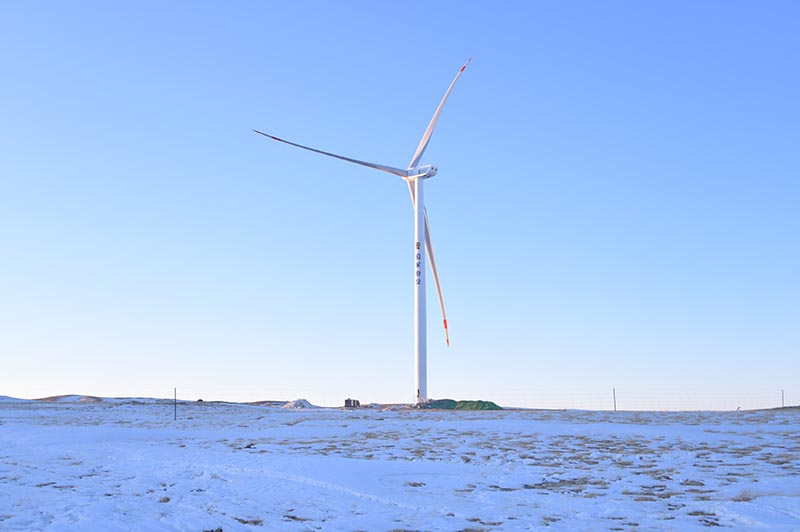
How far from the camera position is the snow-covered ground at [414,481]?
9.23 m

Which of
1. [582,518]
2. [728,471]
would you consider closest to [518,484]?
[582,518]

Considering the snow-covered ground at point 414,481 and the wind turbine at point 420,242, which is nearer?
the snow-covered ground at point 414,481

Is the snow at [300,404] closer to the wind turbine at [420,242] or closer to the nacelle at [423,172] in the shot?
the wind turbine at [420,242]

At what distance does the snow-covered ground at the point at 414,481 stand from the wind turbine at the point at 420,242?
32631mm

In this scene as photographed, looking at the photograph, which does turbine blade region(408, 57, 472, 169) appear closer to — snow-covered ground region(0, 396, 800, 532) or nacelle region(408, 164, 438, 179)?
nacelle region(408, 164, 438, 179)

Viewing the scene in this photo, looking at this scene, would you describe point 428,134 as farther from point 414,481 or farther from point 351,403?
point 414,481

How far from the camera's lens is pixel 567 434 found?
2039 centimetres

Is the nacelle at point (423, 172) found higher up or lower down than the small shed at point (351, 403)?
higher up

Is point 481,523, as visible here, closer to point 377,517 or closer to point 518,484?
point 377,517

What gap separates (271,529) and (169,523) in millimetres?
1391

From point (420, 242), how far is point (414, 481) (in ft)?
147

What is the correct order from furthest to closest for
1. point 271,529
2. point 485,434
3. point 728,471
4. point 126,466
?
point 485,434 → point 126,466 → point 728,471 → point 271,529

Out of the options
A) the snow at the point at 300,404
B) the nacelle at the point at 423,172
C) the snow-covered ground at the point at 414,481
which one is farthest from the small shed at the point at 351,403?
the snow-covered ground at the point at 414,481

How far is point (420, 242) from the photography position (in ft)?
187
